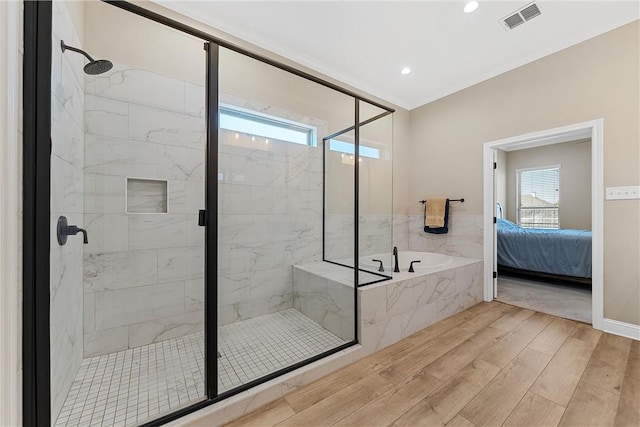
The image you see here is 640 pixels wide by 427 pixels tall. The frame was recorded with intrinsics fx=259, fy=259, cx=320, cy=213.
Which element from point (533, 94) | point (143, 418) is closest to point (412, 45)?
point (533, 94)

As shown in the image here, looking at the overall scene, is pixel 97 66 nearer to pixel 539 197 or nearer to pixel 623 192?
pixel 623 192

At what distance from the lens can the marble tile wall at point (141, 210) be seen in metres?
1.76

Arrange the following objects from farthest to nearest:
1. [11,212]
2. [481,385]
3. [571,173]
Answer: [571,173] < [481,385] < [11,212]

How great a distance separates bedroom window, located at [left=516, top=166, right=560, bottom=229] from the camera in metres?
5.71

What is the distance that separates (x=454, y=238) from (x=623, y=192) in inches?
61.2

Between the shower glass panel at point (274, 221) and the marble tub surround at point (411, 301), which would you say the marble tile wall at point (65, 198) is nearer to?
the shower glass panel at point (274, 221)

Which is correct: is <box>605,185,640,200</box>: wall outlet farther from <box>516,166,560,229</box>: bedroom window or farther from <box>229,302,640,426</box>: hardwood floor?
<box>516,166,560,229</box>: bedroom window

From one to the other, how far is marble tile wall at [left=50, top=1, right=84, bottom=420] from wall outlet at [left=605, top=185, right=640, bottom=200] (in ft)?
12.6

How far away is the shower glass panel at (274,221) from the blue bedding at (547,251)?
340 cm

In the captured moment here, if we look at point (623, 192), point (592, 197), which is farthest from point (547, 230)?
point (623, 192)

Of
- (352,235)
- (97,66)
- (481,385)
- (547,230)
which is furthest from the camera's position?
(547,230)

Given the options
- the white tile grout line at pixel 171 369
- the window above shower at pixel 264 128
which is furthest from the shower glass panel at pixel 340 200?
the white tile grout line at pixel 171 369

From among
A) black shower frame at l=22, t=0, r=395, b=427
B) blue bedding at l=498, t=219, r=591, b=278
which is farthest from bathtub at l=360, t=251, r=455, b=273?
black shower frame at l=22, t=0, r=395, b=427

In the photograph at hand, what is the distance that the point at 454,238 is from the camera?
343 cm
